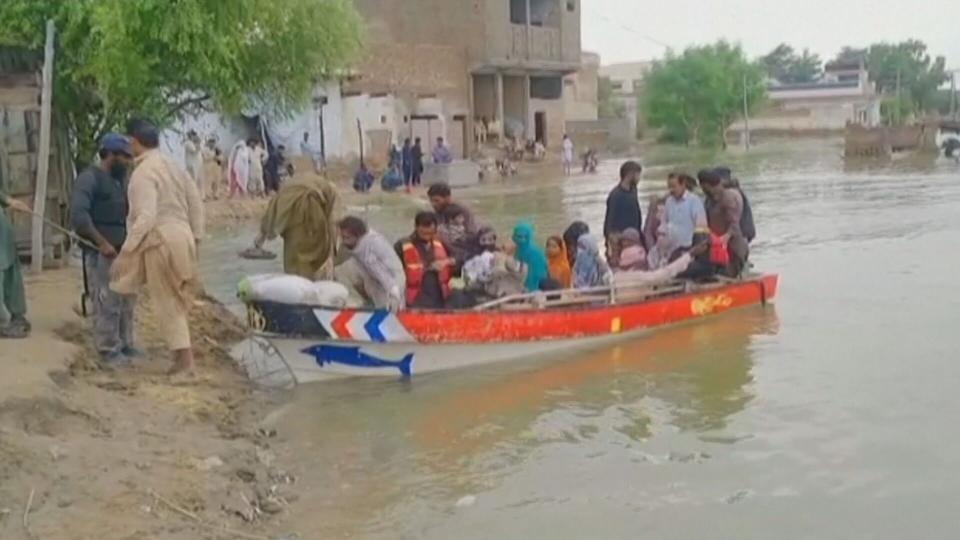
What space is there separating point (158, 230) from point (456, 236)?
335 cm

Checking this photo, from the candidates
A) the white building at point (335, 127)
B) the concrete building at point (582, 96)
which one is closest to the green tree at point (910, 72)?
the concrete building at point (582, 96)

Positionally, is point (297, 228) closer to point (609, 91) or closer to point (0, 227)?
point (0, 227)

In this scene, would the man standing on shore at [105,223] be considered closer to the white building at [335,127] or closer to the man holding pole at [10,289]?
the man holding pole at [10,289]

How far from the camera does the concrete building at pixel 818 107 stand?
84.2 m

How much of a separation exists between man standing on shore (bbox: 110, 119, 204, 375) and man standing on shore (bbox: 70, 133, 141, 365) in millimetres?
448

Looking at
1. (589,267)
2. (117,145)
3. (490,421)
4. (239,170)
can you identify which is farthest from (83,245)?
(239,170)

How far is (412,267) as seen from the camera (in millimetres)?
11180

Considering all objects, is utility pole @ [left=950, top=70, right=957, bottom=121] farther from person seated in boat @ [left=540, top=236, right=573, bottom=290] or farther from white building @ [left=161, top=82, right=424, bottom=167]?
person seated in boat @ [left=540, top=236, right=573, bottom=290]

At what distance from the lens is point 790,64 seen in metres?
132

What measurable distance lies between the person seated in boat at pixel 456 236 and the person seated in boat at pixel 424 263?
0.30 m

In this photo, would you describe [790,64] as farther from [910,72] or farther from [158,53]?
[158,53]

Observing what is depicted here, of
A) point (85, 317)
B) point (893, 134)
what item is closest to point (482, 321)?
point (85, 317)

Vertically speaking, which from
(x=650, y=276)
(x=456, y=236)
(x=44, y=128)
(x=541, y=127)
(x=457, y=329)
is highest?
(x=541, y=127)

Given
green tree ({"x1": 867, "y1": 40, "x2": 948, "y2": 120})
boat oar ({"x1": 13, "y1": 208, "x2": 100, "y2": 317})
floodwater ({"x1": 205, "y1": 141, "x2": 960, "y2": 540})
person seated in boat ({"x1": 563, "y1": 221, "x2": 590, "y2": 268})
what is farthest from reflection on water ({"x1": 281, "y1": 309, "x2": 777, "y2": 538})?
green tree ({"x1": 867, "y1": 40, "x2": 948, "y2": 120})
